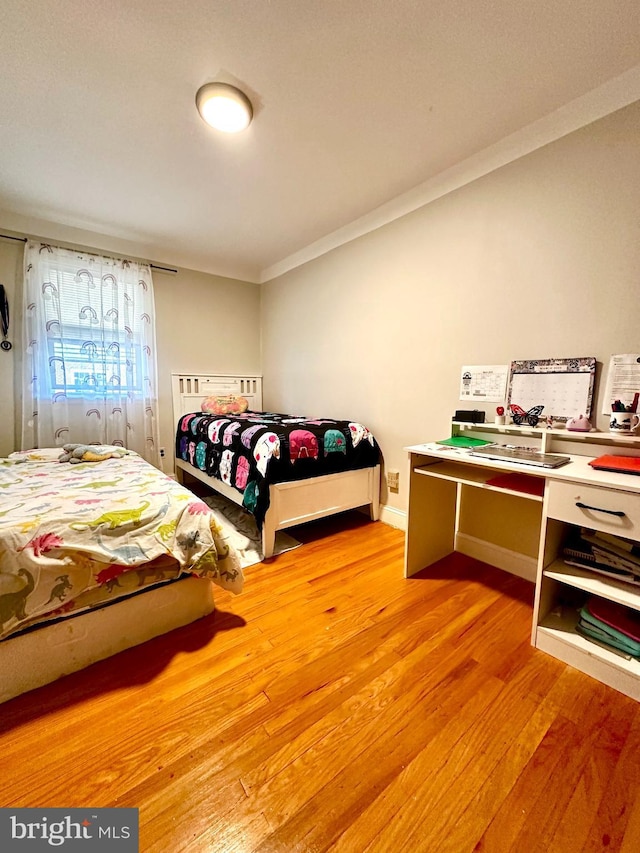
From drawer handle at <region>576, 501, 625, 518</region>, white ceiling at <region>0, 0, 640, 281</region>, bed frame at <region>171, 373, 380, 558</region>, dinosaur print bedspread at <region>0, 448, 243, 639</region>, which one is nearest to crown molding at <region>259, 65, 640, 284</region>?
white ceiling at <region>0, 0, 640, 281</region>

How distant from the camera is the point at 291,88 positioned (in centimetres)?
143

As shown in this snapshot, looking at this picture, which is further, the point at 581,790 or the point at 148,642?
the point at 148,642

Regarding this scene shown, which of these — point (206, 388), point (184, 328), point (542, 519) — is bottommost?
point (542, 519)

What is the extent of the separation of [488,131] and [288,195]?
121 centimetres

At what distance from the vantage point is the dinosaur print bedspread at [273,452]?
198 cm

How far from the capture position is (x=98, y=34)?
48.2 inches

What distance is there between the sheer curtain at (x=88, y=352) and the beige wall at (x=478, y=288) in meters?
1.50

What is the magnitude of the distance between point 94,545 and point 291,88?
79.2 inches

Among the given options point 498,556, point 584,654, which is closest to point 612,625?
point 584,654

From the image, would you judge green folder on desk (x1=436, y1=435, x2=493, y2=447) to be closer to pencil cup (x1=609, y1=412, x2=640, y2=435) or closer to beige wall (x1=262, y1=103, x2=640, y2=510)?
beige wall (x1=262, y1=103, x2=640, y2=510)

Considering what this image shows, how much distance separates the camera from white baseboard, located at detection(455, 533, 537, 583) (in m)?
1.74

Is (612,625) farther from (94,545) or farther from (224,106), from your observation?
(224,106)

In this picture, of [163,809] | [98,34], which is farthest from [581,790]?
[98,34]

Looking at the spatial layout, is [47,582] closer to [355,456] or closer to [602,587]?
[355,456]
